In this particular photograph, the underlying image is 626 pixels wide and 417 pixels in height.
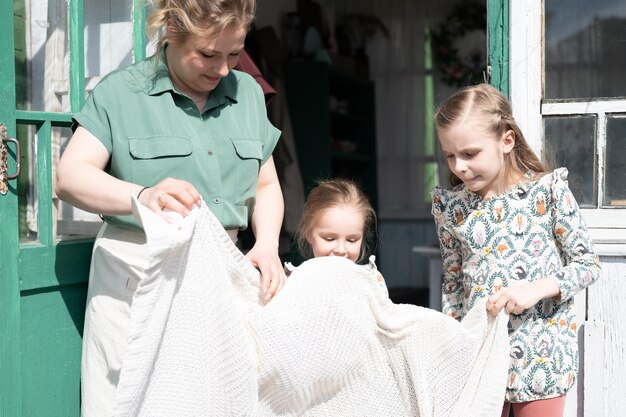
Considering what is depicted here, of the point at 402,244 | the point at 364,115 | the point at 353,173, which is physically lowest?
the point at 402,244

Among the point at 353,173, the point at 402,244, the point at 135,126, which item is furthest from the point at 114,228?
the point at 402,244

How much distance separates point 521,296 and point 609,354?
0.79m

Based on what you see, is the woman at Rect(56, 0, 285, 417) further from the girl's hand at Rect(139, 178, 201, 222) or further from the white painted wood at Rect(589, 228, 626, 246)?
the white painted wood at Rect(589, 228, 626, 246)

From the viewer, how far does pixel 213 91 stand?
247 cm

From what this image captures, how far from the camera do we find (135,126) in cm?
231

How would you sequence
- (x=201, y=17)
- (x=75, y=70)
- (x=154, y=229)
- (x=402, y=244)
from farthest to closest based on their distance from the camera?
(x=402, y=244) < (x=75, y=70) < (x=201, y=17) < (x=154, y=229)

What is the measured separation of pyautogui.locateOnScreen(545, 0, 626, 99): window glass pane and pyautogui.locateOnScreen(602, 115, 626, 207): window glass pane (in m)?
0.11

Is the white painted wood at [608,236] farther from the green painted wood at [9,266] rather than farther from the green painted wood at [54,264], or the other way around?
the green painted wood at [9,266]

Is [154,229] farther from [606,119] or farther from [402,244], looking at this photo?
[402,244]

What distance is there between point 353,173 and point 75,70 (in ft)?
16.1

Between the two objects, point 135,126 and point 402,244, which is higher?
point 135,126

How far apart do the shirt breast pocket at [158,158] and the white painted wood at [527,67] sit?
4.19 ft

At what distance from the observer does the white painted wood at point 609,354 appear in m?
2.97

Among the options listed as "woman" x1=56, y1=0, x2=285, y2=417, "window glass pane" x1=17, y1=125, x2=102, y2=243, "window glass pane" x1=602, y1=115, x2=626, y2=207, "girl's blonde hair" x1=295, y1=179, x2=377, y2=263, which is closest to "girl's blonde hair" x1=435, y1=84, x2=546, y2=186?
"girl's blonde hair" x1=295, y1=179, x2=377, y2=263
